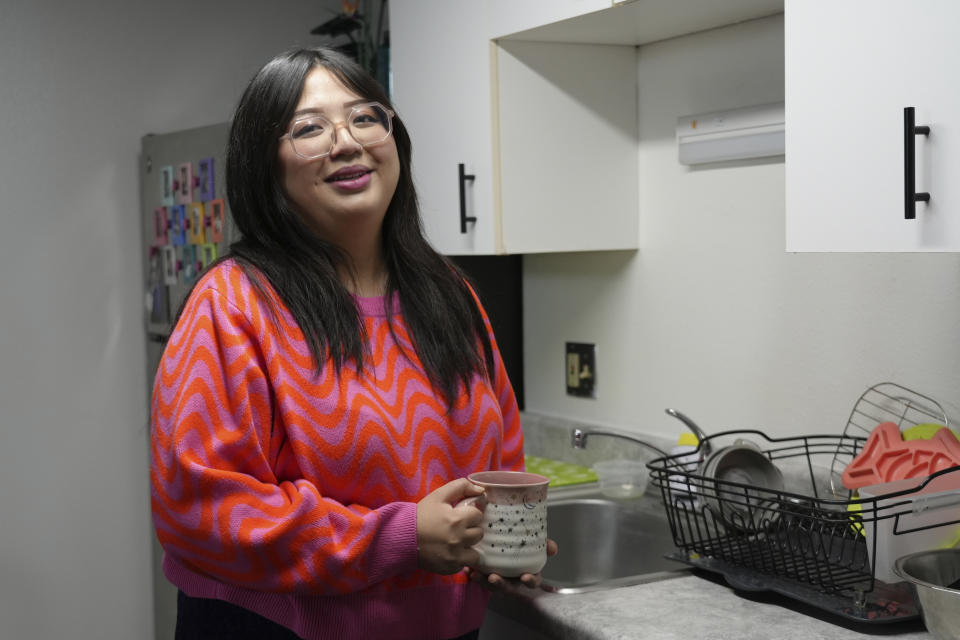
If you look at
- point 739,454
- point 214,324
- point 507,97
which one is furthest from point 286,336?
point 507,97

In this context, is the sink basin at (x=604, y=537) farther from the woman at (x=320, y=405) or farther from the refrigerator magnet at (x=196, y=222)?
the refrigerator magnet at (x=196, y=222)

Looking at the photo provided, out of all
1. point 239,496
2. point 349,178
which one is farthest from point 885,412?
point 239,496

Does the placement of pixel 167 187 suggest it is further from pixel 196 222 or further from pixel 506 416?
pixel 506 416

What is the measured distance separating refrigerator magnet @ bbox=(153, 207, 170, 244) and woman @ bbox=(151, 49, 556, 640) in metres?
1.45

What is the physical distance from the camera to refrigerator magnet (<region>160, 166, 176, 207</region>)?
2.70 m

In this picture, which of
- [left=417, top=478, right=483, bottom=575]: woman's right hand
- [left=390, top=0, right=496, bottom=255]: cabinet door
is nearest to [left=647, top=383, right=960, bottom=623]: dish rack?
[left=417, top=478, right=483, bottom=575]: woman's right hand

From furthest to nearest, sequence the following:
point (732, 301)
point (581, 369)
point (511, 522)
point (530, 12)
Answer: point (581, 369) < point (732, 301) < point (530, 12) < point (511, 522)

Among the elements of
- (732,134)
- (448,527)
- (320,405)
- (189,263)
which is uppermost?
(732,134)

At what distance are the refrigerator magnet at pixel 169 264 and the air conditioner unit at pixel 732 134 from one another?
1.36 metres

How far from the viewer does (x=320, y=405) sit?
126cm

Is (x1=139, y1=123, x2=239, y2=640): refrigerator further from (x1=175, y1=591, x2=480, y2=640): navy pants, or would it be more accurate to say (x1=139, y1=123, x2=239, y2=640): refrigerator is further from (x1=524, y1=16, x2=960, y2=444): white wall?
(x1=175, y1=591, x2=480, y2=640): navy pants

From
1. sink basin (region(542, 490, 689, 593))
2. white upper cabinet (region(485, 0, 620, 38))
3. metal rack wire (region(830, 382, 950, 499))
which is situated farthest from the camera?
sink basin (region(542, 490, 689, 593))

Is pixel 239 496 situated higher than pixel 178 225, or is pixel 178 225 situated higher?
pixel 178 225

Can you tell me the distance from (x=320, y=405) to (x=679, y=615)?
0.54 meters
